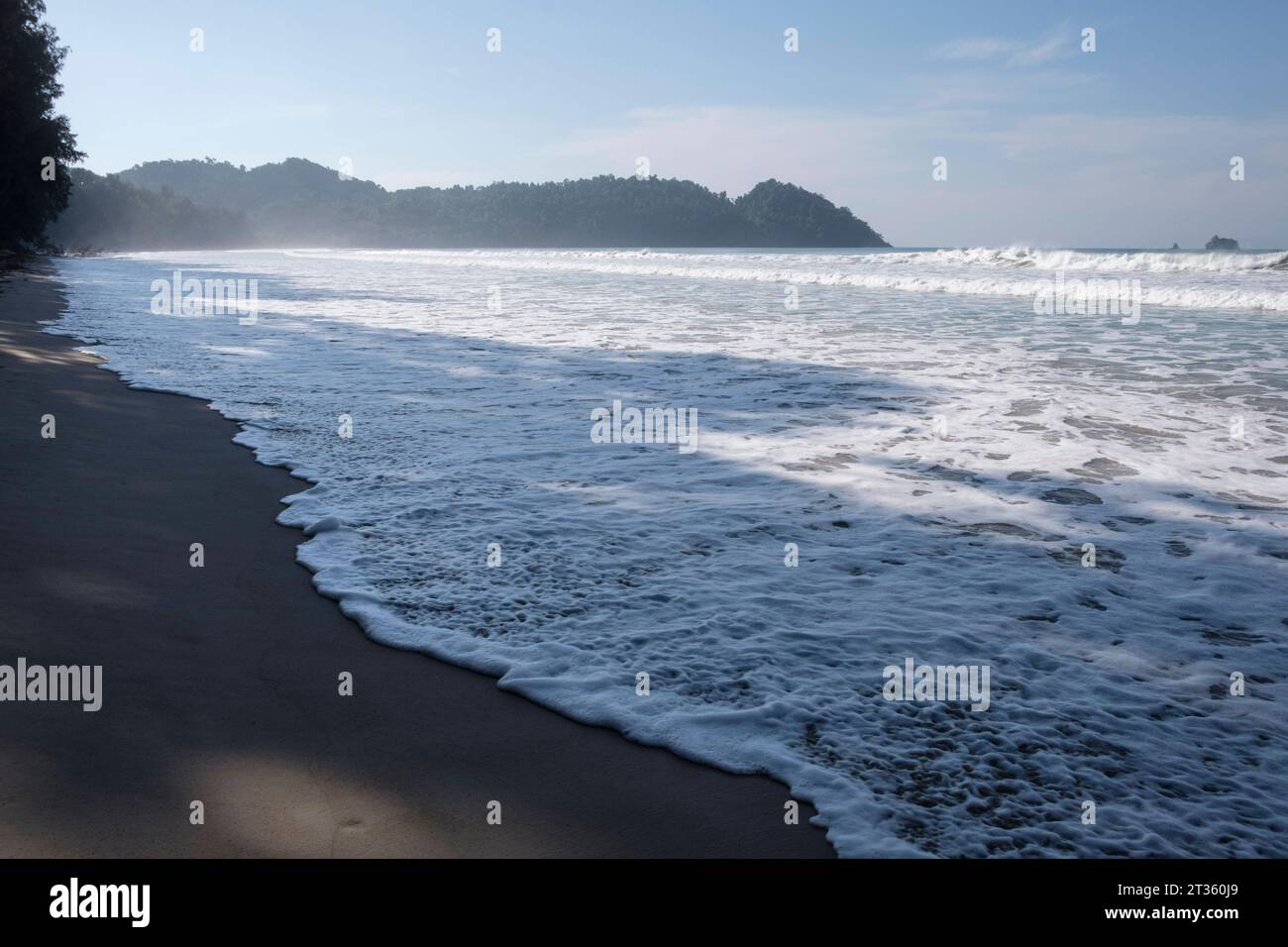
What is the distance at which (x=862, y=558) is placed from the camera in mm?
4980

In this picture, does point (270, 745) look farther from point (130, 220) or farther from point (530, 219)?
point (530, 219)

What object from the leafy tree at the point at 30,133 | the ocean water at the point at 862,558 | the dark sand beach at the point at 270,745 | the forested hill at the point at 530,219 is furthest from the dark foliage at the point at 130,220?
the dark sand beach at the point at 270,745

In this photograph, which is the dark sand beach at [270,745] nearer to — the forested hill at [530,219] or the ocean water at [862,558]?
the ocean water at [862,558]

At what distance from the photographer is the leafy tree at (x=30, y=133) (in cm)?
3478

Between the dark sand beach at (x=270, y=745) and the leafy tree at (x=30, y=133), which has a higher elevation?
the leafy tree at (x=30, y=133)

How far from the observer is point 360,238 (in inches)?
5630

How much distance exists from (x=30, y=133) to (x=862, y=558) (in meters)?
46.3

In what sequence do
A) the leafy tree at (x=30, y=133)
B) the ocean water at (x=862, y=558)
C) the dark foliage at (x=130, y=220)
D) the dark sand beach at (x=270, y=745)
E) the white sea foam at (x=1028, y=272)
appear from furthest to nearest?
the dark foliage at (x=130, y=220)
the leafy tree at (x=30, y=133)
the white sea foam at (x=1028, y=272)
the ocean water at (x=862, y=558)
the dark sand beach at (x=270, y=745)

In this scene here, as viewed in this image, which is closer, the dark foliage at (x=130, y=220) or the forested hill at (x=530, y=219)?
the dark foliage at (x=130, y=220)

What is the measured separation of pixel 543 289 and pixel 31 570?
88.3 ft

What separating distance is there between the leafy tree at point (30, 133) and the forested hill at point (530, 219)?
3042 inches

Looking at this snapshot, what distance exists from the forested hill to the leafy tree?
7727cm

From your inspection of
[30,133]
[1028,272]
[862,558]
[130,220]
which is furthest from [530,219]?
[862,558]
